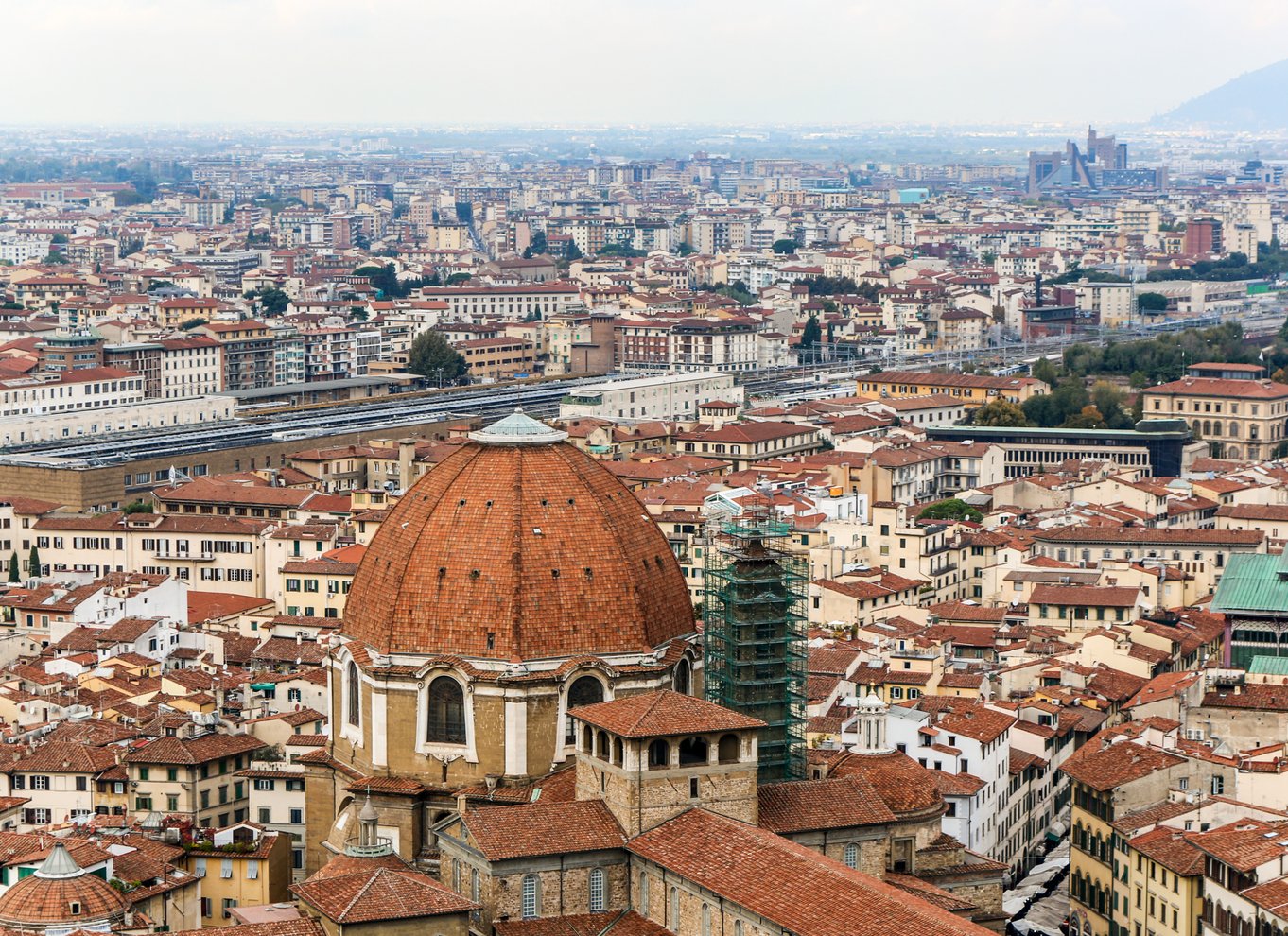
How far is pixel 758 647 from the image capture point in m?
35.8

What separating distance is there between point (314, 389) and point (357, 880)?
7738 cm

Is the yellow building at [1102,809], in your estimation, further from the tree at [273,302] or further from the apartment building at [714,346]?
the tree at [273,302]

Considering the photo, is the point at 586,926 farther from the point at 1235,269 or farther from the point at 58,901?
the point at 1235,269

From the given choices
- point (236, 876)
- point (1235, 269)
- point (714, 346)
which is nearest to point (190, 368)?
point (714, 346)

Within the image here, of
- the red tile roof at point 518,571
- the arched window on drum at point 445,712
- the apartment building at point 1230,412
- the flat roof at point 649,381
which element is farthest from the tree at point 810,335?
the arched window on drum at point 445,712

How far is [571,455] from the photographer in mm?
36562

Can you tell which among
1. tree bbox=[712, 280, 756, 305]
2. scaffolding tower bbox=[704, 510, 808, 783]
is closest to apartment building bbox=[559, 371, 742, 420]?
tree bbox=[712, 280, 756, 305]

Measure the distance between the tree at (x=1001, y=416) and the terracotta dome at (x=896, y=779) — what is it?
50.2 m

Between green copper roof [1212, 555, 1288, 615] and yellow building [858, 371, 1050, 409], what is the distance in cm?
4184

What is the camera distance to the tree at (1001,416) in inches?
3413

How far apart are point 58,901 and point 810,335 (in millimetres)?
96390

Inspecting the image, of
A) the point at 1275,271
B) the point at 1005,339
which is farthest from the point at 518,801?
the point at 1275,271

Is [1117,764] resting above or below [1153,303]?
above

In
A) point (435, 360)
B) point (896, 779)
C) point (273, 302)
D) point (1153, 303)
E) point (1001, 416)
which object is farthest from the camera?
point (1153, 303)
